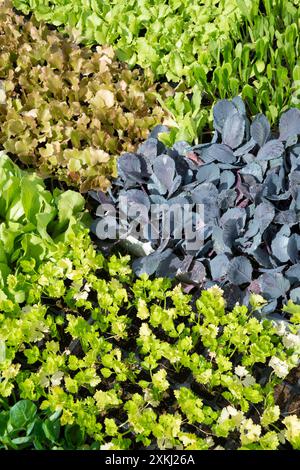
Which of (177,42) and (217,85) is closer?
(217,85)

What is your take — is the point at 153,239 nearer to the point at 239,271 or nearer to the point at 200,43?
the point at 239,271

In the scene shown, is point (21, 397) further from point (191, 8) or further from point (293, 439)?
point (191, 8)

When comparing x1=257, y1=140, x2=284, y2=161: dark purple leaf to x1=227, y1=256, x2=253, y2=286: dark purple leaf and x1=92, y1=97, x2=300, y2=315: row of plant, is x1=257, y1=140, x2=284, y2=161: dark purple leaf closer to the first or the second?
x1=92, y1=97, x2=300, y2=315: row of plant

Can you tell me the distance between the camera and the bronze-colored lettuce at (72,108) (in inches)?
109

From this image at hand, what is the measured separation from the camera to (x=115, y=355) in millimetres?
2186

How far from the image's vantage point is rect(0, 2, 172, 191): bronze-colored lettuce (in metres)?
2.77

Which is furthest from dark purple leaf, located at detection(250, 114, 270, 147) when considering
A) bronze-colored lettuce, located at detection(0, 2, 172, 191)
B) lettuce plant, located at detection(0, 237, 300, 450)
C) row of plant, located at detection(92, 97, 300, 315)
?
lettuce plant, located at detection(0, 237, 300, 450)

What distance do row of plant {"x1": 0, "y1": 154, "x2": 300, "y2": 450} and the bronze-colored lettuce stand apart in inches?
12.4

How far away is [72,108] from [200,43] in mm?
839

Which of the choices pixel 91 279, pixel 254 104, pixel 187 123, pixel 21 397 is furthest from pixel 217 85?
pixel 21 397

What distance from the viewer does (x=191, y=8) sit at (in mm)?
3494

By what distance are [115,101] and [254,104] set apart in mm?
651

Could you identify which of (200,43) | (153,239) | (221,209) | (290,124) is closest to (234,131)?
(290,124)
